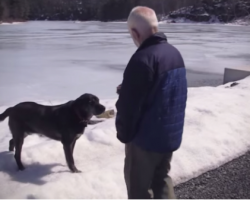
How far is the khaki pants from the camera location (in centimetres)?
239

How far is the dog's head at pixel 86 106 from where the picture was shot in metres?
3.34

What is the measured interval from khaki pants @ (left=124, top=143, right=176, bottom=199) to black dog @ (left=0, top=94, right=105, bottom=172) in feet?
3.25

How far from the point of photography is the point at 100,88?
28.1 ft

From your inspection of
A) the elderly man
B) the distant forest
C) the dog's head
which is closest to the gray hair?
the elderly man

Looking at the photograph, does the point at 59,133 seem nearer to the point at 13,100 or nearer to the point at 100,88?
the point at 13,100

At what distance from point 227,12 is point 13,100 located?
69626 mm

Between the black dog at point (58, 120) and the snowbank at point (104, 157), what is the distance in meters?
0.19

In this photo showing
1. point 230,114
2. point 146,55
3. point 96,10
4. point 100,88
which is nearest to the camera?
point 146,55

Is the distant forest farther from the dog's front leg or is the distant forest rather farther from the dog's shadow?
the dog's front leg

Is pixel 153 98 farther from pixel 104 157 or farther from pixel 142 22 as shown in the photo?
pixel 104 157

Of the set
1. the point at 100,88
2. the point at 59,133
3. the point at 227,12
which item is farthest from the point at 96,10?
the point at 59,133

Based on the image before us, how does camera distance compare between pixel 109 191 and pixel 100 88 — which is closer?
pixel 109 191

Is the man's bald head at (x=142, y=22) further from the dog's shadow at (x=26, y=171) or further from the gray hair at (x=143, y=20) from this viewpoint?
the dog's shadow at (x=26, y=171)

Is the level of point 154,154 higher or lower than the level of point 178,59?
lower
